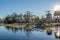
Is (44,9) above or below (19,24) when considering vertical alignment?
above

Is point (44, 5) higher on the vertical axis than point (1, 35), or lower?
higher

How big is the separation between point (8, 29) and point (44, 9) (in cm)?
121

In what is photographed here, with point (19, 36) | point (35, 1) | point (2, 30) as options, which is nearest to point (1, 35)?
point (2, 30)

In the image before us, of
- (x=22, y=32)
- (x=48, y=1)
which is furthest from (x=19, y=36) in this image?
(x=48, y=1)

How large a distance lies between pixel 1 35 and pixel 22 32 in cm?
63

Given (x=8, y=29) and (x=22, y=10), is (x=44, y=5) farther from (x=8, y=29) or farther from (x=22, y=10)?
(x=8, y=29)

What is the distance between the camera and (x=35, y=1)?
17.9ft

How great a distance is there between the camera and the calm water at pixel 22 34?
5.32 meters

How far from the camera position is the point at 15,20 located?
5484 mm

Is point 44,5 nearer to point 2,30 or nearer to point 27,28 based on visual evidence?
point 27,28

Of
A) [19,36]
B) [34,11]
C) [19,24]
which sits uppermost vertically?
[34,11]

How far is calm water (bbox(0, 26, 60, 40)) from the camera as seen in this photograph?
5324 mm

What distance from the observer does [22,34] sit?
5.43 m

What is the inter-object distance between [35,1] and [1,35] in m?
1.42
